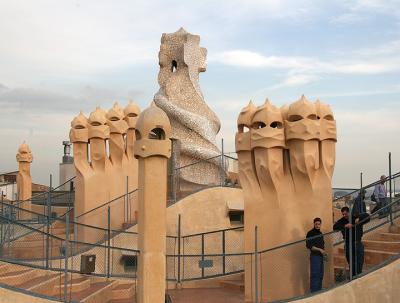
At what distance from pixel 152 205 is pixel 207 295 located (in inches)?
183

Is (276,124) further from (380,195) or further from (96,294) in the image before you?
(96,294)

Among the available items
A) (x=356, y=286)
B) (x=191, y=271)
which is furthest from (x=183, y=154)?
(x=356, y=286)

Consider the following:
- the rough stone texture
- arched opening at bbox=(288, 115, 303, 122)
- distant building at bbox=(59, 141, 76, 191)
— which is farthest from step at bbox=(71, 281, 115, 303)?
distant building at bbox=(59, 141, 76, 191)

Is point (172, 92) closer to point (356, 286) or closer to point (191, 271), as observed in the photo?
point (191, 271)

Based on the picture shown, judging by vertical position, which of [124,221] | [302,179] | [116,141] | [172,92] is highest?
[172,92]

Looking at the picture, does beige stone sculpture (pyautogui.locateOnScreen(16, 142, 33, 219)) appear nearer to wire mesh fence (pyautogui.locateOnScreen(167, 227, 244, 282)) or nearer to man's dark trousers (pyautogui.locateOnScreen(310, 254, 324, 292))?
wire mesh fence (pyautogui.locateOnScreen(167, 227, 244, 282))

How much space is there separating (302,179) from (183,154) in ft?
28.1

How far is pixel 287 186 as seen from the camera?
13.0 meters

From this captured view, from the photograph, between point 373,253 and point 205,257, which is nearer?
point 373,253

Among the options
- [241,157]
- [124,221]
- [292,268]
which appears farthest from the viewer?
[124,221]

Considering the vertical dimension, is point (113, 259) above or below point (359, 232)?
below

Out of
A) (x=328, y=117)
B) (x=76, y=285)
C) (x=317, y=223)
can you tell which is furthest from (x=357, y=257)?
(x=76, y=285)

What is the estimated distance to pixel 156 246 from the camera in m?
9.81

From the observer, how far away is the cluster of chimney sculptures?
9.92 metres
